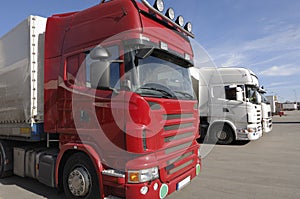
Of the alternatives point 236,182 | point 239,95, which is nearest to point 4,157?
point 236,182

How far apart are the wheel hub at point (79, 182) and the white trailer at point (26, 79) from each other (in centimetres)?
138

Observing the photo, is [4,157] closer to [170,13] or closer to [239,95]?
[170,13]

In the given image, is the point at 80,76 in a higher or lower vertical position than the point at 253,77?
lower

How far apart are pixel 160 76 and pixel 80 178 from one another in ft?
6.69

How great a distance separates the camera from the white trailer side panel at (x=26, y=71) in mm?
4629

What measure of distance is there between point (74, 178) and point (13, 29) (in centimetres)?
364

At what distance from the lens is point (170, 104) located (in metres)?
3.59

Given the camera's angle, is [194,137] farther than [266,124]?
No

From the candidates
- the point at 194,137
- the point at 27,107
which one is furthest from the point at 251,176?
the point at 27,107

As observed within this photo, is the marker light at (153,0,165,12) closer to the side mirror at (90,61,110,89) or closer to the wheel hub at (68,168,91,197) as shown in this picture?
the side mirror at (90,61,110,89)

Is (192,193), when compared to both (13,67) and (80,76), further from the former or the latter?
(13,67)

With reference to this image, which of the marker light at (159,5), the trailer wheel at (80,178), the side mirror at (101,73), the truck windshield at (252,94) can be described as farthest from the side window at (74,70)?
the truck windshield at (252,94)

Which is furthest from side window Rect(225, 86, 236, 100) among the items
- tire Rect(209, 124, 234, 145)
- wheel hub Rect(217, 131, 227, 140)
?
wheel hub Rect(217, 131, 227, 140)

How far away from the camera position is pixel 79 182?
12.1 feet
